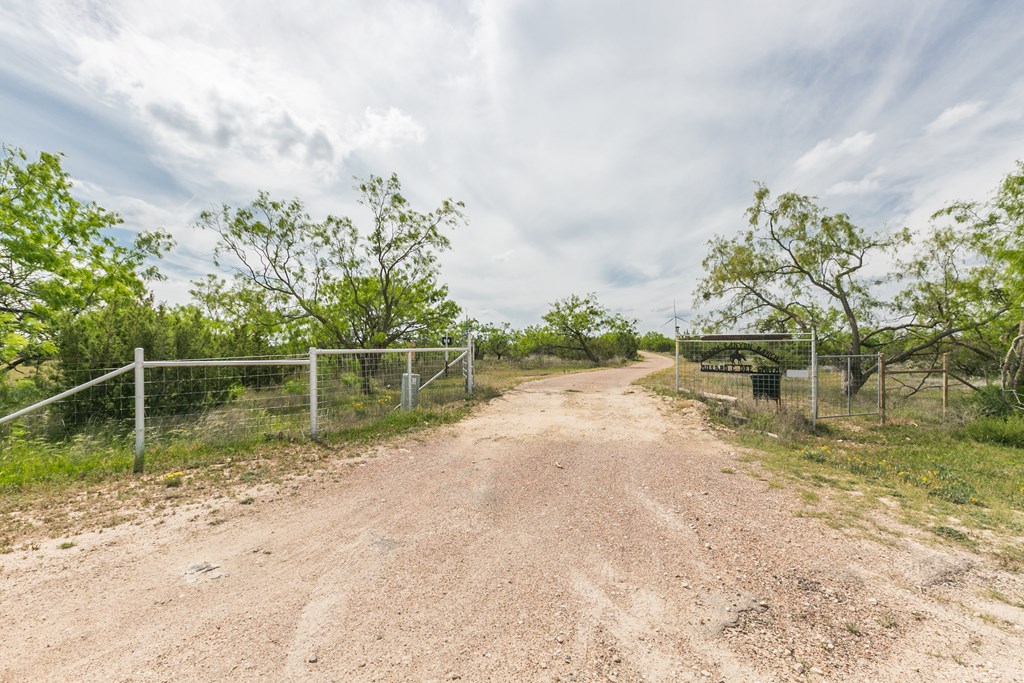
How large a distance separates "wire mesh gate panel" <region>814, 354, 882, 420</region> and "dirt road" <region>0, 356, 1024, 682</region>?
6693 mm

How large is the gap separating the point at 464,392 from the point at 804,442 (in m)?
7.40

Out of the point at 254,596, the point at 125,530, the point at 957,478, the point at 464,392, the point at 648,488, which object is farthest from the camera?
the point at 464,392

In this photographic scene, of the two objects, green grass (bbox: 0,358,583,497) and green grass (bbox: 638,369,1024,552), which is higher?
green grass (bbox: 0,358,583,497)

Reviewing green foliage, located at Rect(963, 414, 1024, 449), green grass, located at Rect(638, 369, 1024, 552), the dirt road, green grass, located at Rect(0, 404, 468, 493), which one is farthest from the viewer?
green foliage, located at Rect(963, 414, 1024, 449)

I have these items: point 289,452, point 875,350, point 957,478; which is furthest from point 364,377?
point 875,350

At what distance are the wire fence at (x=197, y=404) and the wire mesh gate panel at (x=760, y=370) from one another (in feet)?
23.3

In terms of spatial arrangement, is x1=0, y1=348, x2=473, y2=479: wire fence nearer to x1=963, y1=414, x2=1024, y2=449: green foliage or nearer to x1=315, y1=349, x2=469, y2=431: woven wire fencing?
x1=315, y1=349, x2=469, y2=431: woven wire fencing

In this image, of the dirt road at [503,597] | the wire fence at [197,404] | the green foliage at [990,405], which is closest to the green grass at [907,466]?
the dirt road at [503,597]

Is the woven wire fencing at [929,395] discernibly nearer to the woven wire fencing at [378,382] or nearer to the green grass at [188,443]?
the woven wire fencing at [378,382]

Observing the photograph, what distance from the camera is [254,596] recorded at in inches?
93.7

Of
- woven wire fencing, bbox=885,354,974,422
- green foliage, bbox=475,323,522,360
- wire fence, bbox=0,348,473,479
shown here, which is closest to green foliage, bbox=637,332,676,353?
green foliage, bbox=475,323,522,360

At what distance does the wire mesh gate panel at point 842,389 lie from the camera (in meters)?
8.89

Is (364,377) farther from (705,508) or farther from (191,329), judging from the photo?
(705,508)

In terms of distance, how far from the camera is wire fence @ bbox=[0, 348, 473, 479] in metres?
5.65
